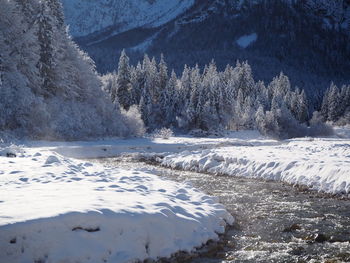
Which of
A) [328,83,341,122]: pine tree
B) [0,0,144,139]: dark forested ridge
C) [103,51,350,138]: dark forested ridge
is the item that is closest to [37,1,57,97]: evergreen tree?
[0,0,144,139]: dark forested ridge

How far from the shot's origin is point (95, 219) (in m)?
8.25

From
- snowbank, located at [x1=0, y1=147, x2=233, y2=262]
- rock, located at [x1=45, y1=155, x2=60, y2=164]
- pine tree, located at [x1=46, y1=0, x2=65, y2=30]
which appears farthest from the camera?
pine tree, located at [x1=46, y1=0, x2=65, y2=30]

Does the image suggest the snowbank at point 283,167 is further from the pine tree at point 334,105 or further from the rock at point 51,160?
the pine tree at point 334,105

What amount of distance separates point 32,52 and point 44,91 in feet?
15.1

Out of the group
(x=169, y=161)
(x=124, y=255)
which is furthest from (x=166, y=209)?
(x=169, y=161)

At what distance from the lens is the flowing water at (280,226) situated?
909cm

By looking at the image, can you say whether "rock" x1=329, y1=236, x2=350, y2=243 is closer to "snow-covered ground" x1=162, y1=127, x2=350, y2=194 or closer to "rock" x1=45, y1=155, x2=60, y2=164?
"snow-covered ground" x1=162, y1=127, x2=350, y2=194

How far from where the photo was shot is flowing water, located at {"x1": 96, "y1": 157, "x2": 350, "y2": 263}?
9.09m

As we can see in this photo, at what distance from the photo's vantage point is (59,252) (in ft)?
24.4

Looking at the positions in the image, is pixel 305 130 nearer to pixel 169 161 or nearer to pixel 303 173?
pixel 169 161

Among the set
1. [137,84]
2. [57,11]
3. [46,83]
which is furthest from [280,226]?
[137,84]

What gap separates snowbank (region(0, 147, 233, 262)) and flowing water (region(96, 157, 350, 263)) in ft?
2.33

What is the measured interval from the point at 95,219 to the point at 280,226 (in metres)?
5.75

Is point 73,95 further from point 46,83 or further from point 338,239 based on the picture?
point 338,239
